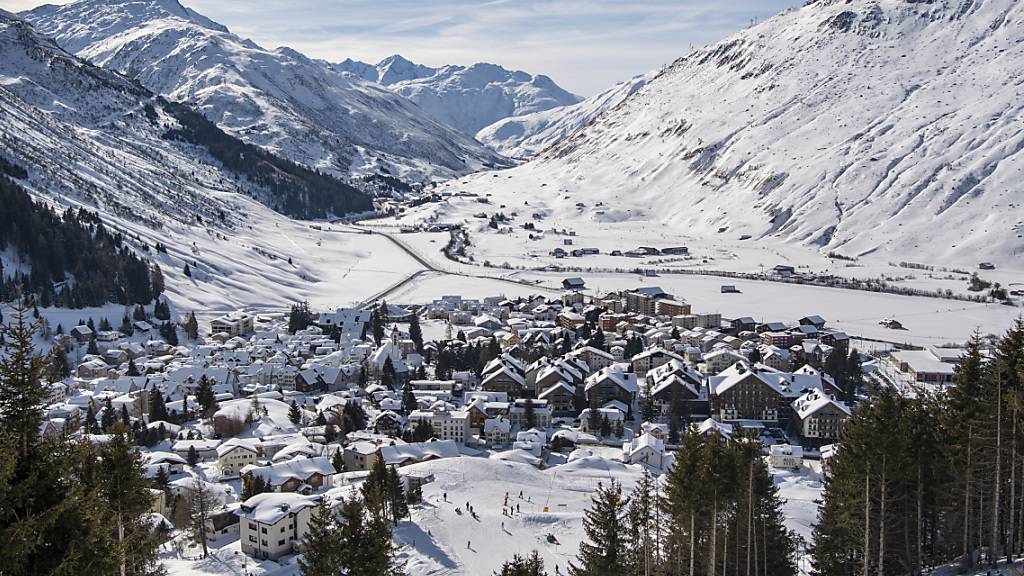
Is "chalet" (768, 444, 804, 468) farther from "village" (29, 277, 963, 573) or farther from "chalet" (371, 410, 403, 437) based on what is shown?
"chalet" (371, 410, 403, 437)

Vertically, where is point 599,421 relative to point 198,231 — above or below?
below

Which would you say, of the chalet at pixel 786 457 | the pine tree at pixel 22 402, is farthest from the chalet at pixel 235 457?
the pine tree at pixel 22 402

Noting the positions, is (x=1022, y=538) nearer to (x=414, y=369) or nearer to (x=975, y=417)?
(x=975, y=417)

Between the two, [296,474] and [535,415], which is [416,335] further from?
[296,474]

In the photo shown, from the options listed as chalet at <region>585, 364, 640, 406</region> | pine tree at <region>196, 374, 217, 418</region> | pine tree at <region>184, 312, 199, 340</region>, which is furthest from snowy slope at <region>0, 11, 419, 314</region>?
chalet at <region>585, 364, 640, 406</region>

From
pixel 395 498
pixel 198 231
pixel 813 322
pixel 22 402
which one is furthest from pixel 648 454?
pixel 198 231

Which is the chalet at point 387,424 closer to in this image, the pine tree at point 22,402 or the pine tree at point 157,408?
the pine tree at point 157,408

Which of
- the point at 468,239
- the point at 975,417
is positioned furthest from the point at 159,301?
the point at 975,417

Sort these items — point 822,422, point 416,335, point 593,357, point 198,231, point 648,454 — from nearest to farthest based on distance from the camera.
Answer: point 648,454, point 822,422, point 593,357, point 416,335, point 198,231

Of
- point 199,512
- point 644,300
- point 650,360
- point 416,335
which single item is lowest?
point 199,512

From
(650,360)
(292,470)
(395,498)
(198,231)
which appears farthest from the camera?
(198,231)
